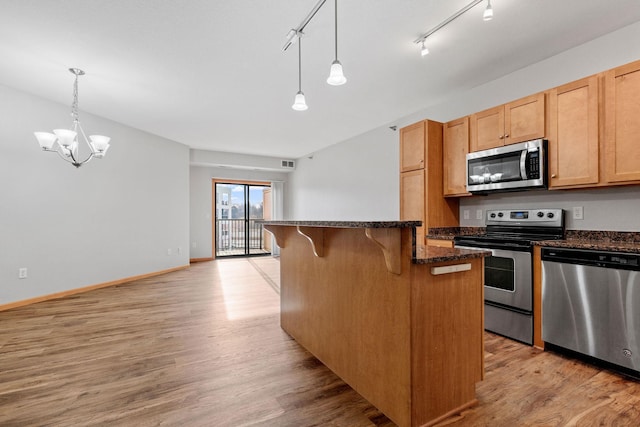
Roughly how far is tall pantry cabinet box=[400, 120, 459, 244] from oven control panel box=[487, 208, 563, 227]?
0.49 metres

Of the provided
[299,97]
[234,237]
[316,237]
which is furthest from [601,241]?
[234,237]

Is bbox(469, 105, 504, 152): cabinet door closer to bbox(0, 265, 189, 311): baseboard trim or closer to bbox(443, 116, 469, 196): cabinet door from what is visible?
bbox(443, 116, 469, 196): cabinet door

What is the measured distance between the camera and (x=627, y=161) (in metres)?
2.16

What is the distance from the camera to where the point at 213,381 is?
1948 millimetres

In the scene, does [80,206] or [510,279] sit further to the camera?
[80,206]

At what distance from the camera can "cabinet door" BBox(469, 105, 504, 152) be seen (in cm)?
295

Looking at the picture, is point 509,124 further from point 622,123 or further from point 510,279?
point 510,279

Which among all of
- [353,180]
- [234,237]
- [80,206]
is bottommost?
[234,237]

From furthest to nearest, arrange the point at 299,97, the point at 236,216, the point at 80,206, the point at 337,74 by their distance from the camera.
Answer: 1. the point at 236,216
2. the point at 80,206
3. the point at 299,97
4. the point at 337,74

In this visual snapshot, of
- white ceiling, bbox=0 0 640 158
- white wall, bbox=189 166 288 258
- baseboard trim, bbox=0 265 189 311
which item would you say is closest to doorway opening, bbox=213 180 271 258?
white wall, bbox=189 166 288 258

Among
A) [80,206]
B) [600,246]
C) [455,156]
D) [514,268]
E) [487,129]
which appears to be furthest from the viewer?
[80,206]

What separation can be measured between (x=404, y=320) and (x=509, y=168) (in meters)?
2.22

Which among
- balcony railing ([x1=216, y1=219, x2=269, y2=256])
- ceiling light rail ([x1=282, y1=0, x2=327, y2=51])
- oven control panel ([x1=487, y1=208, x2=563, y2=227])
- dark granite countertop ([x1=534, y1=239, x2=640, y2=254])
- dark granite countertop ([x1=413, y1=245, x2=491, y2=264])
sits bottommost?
balcony railing ([x1=216, y1=219, x2=269, y2=256])

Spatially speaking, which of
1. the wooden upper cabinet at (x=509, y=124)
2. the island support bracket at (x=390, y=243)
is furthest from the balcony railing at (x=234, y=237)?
the island support bracket at (x=390, y=243)
